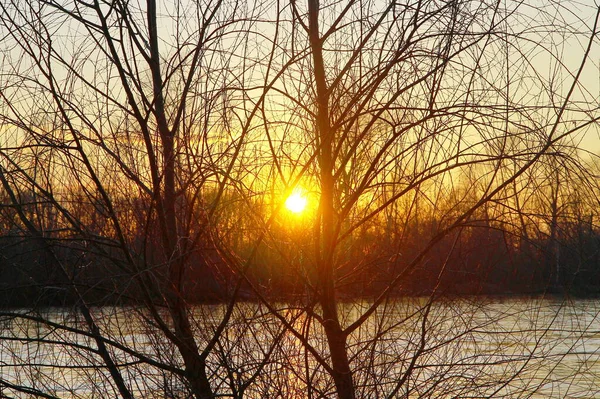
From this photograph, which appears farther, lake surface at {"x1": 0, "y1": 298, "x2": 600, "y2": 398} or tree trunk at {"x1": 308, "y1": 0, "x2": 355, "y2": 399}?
lake surface at {"x1": 0, "y1": 298, "x2": 600, "y2": 398}

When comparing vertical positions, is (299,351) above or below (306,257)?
below

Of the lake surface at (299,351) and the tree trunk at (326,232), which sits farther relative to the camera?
the lake surface at (299,351)

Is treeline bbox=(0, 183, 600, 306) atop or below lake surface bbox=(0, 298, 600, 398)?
atop

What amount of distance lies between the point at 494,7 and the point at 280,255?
1.20m

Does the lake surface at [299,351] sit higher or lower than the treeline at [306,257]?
lower

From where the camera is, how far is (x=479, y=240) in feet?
9.69

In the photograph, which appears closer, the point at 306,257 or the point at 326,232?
the point at 326,232

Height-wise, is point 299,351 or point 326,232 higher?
point 326,232

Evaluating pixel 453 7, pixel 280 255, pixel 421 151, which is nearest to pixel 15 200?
pixel 280 255

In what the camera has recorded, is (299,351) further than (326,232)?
Yes

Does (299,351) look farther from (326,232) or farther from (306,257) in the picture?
(326,232)

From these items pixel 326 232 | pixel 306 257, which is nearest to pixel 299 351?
pixel 306 257

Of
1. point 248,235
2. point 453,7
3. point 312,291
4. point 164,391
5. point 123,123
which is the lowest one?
point 164,391

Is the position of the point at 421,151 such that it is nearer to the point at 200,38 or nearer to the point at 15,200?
the point at 200,38
